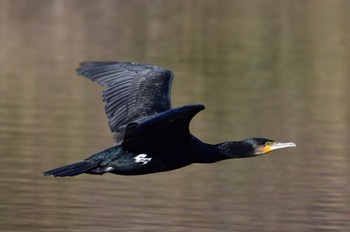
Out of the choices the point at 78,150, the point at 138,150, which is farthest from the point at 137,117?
the point at 78,150

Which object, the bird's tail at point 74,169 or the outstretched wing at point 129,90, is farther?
the outstretched wing at point 129,90

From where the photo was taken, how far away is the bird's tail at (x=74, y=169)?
408 inches

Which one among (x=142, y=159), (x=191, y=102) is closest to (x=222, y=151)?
(x=142, y=159)

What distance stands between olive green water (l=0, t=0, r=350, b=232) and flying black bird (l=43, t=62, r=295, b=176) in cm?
66

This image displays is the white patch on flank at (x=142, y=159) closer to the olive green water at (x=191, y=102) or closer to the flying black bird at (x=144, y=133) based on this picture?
the flying black bird at (x=144, y=133)

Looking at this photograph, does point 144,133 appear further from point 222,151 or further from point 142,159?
point 222,151

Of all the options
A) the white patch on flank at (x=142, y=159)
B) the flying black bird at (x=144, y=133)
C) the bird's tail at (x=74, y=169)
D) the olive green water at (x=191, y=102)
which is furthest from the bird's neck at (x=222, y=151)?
the bird's tail at (x=74, y=169)

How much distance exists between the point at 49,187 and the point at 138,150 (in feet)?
7.66

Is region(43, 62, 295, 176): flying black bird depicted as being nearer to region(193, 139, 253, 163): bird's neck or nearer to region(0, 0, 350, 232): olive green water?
region(193, 139, 253, 163): bird's neck

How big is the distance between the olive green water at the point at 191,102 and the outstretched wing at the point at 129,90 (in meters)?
0.91

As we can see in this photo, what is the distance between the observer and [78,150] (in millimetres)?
15031

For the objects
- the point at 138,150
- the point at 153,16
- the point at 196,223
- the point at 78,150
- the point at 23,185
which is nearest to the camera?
the point at 138,150

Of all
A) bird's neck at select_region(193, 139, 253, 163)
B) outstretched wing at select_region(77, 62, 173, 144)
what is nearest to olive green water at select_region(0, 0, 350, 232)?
bird's neck at select_region(193, 139, 253, 163)

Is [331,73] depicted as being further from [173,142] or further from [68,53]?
[173,142]
